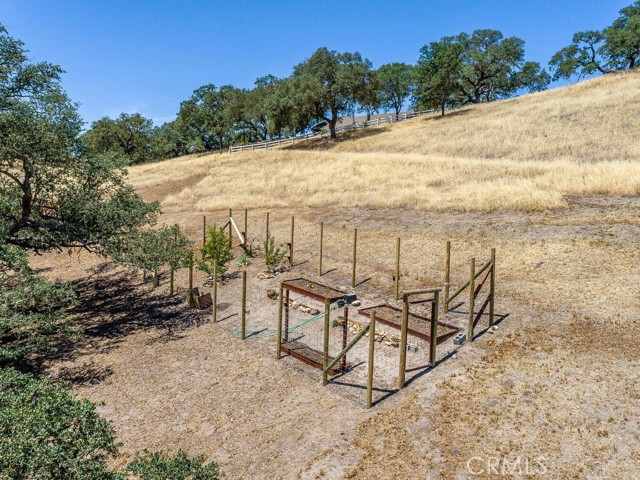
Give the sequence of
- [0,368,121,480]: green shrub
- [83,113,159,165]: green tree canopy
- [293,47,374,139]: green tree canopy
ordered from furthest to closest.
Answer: [83,113,159,165]: green tree canopy
[293,47,374,139]: green tree canopy
[0,368,121,480]: green shrub

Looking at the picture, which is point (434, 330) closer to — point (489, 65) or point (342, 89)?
point (342, 89)

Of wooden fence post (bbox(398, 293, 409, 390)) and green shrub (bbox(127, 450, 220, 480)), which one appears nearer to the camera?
green shrub (bbox(127, 450, 220, 480))

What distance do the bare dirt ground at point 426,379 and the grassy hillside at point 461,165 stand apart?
484 centimetres

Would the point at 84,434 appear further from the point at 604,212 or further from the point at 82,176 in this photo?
the point at 604,212

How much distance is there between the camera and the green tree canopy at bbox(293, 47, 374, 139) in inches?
2105

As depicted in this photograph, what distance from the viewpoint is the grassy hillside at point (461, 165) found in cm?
2367

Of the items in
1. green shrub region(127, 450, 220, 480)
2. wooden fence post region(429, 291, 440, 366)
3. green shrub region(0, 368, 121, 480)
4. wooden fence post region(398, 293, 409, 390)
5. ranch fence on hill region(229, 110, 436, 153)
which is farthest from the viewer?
ranch fence on hill region(229, 110, 436, 153)

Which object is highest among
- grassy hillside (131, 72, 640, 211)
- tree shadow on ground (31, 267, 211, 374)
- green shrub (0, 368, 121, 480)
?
grassy hillside (131, 72, 640, 211)

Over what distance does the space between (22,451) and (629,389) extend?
10.5 m

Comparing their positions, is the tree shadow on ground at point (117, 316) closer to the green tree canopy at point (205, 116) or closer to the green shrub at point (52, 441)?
the green shrub at point (52, 441)

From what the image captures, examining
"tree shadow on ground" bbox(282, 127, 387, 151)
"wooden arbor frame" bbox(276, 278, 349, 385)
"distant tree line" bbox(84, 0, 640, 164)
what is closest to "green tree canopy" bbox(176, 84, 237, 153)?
"distant tree line" bbox(84, 0, 640, 164)

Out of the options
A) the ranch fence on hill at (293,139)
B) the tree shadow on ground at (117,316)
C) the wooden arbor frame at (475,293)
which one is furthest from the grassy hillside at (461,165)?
the tree shadow on ground at (117,316)

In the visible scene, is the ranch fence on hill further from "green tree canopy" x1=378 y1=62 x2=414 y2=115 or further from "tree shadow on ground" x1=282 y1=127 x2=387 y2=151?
"green tree canopy" x1=378 y1=62 x2=414 y2=115

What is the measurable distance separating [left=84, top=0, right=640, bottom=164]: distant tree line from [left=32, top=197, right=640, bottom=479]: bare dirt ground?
41247 mm
